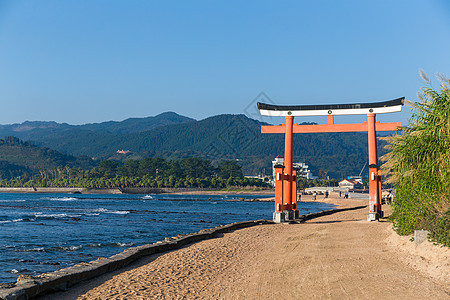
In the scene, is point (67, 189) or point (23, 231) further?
point (67, 189)

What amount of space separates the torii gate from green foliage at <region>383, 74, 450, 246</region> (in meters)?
9.75

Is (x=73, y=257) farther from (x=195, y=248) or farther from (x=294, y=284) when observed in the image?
(x=294, y=284)

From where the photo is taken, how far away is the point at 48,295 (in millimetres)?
10250

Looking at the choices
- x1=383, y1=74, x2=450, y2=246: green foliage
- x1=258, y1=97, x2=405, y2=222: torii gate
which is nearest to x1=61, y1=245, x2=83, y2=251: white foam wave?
x1=258, y1=97, x2=405, y2=222: torii gate

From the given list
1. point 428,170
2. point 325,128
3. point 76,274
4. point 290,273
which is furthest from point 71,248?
point 428,170

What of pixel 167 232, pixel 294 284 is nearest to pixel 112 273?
pixel 294 284

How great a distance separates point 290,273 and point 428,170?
5.49 metres

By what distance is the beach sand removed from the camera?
10266 mm

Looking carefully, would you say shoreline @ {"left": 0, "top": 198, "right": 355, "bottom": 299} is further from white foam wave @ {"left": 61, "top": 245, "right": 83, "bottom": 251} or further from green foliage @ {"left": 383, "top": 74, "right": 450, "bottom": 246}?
green foliage @ {"left": 383, "top": 74, "right": 450, "bottom": 246}

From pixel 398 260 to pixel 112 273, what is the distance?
8.22 meters

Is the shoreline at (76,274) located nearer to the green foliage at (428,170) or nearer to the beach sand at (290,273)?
the beach sand at (290,273)

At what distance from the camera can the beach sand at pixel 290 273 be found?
10.3 m

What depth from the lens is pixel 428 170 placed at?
14188 millimetres

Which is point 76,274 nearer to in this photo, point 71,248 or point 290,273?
point 290,273
